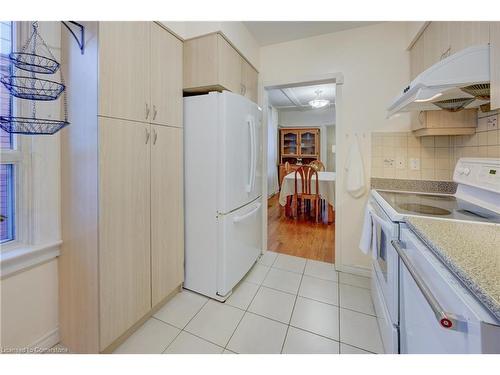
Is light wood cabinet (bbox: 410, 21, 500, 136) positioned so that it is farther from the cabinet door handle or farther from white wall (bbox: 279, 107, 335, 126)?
white wall (bbox: 279, 107, 335, 126)

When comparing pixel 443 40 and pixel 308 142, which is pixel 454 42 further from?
pixel 308 142

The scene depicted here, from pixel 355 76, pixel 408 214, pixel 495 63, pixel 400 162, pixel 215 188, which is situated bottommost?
pixel 408 214

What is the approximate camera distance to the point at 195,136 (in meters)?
1.80

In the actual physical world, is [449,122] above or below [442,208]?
above

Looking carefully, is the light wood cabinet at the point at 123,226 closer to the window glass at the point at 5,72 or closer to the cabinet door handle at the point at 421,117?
the window glass at the point at 5,72

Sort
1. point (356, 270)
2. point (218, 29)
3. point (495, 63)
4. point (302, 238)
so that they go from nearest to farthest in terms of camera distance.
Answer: point (495, 63)
point (218, 29)
point (356, 270)
point (302, 238)

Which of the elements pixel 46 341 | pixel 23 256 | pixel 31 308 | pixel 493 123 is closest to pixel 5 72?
pixel 23 256

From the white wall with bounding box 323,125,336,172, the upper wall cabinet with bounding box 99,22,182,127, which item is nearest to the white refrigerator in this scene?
the upper wall cabinet with bounding box 99,22,182,127

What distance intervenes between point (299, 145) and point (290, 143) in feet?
0.95

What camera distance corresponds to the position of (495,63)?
0.98 meters

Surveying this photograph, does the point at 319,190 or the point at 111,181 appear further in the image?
the point at 319,190

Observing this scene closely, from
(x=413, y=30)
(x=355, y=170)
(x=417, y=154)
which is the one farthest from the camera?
(x=355, y=170)

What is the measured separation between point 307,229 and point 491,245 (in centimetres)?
300
